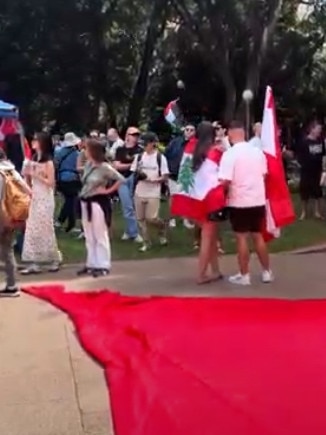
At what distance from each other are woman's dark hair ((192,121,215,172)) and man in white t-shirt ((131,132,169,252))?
256cm

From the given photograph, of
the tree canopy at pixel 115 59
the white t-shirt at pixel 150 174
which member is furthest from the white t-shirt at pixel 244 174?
the tree canopy at pixel 115 59

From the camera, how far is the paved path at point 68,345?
18.1ft

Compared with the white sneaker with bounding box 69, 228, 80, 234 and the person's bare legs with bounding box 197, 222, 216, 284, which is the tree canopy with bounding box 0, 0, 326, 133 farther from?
the person's bare legs with bounding box 197, 222, 216, 284

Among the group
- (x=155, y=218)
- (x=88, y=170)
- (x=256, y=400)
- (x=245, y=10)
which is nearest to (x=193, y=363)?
(x=256, y=400)

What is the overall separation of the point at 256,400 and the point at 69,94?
111 ft

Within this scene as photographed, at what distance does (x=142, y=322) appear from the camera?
761cm

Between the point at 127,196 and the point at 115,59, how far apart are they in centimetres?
2672

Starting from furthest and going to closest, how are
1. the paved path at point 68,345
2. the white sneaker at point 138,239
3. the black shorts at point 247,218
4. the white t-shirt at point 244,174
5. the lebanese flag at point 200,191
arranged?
the white sneaker at point 138,239
the lebanese flag at point 200,191
the black shorts at point 247,218
the white t-shirt at point 244,174
the paved path at point 68,345

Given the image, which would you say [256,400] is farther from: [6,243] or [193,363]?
[6,243]

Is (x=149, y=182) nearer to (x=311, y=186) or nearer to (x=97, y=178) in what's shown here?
(x=97, y=178)

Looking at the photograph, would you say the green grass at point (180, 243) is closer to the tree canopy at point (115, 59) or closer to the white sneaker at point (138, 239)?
the white sneaker at point (138, 239)

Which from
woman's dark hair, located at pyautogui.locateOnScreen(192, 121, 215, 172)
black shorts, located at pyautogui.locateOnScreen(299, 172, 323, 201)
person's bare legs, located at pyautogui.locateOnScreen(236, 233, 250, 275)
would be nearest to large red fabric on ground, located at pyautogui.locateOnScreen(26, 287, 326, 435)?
person's bare legs, located at pyautogui.locateOnScreen(236, 233, 250, 275)

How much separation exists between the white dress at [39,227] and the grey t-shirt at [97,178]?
0.61m

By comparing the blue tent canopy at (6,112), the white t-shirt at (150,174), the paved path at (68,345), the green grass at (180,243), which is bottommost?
the paved path at (68,345)
